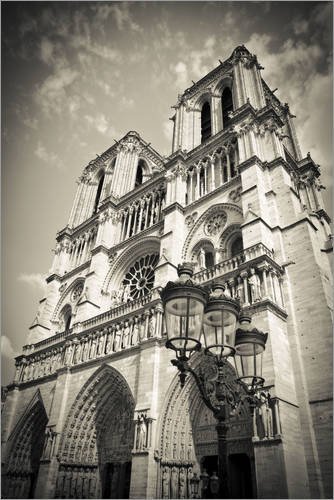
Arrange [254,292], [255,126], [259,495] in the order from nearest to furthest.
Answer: [259,495]
[254,292]
[255,126]

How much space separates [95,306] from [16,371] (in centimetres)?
578

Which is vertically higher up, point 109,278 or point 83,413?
point 109,278

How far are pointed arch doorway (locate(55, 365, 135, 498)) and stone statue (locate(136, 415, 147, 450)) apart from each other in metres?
1.40

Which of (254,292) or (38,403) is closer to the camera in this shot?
(254,292)

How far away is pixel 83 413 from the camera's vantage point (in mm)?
14297

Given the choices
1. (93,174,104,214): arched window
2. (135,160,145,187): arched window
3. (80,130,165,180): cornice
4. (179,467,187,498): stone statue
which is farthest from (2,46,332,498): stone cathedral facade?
(80,130,165,180): cornice

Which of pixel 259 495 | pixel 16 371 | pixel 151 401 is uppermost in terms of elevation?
pixel 16 371

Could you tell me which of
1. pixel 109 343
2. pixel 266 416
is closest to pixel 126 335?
pixel 109 343

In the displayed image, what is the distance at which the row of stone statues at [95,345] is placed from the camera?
13.5 metres

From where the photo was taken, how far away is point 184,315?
4836 mm

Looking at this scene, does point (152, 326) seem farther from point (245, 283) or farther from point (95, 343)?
point (245, 283)

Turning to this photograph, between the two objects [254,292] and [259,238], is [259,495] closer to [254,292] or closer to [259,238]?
[254,292]

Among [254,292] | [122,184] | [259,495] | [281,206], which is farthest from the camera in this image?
[122,184]

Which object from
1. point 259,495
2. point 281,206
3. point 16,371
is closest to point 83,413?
point 16,371
